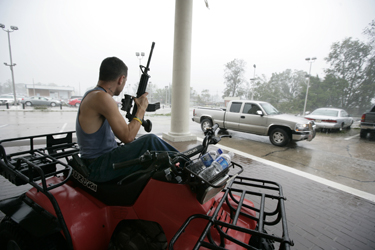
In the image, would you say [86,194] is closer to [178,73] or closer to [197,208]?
[197,208]

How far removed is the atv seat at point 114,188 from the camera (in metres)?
1.50

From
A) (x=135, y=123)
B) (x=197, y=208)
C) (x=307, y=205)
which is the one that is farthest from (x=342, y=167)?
(x=135, y=123)

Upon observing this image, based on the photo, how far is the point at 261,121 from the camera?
753cm

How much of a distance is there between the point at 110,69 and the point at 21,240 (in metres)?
1.56

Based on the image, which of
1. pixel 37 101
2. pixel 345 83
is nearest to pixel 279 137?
pixel 345 83

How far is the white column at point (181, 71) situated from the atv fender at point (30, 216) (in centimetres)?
546

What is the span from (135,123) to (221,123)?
7.31m

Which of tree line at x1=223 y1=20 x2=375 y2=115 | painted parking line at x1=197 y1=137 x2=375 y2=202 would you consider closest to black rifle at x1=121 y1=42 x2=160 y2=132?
painted parking line at x1=197 y1=137 x2=375 y2=202

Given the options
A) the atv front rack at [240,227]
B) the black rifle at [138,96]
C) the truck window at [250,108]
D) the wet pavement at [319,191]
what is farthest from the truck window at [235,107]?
the black rifle at [138,96]

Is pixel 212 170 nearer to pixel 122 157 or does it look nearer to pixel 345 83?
pixel 122 157

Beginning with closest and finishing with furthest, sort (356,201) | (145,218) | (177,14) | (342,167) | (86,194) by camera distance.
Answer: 1. (145,218)
2. (86,194)
3. (356,201)
4. (342,167)
5. (177,14)

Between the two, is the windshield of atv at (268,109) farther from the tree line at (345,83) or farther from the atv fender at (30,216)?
the tree line at (345,83)

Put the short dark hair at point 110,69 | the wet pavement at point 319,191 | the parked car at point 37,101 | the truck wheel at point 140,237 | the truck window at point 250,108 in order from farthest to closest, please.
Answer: the parked car at point 37,101 → the truck window at point 250,108 → the wet pavement at point 319,191 → the short dark hair at point 110,69 → the truck wheel at point 140,237

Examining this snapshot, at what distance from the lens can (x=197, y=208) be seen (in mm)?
1362
